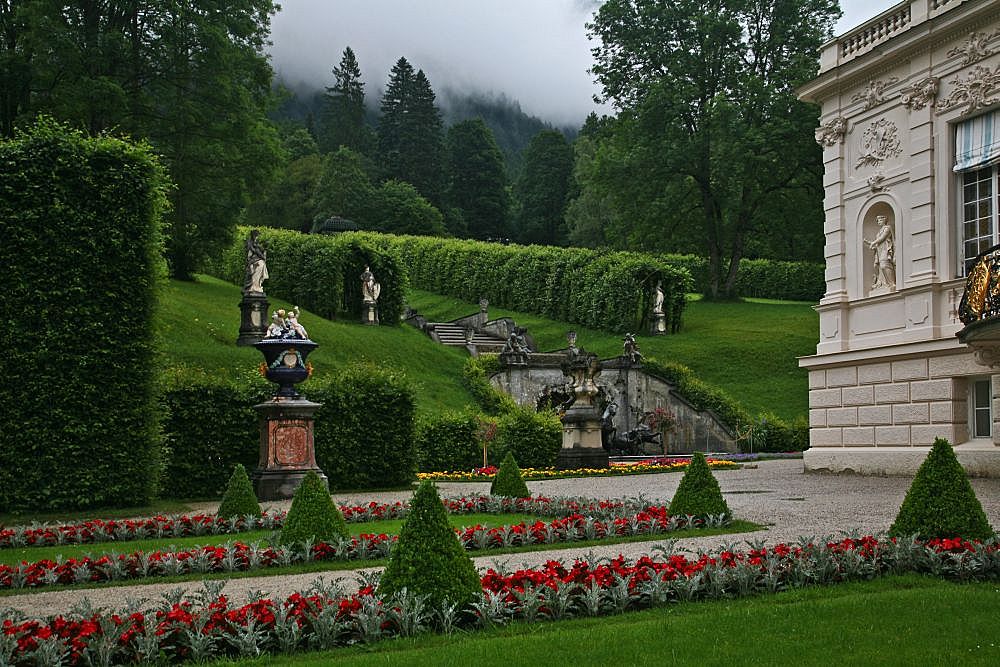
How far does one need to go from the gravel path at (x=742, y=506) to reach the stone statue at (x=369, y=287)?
802 inches

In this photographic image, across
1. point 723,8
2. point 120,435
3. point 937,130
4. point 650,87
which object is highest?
point 723,8

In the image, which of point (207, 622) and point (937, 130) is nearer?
point (207, 622)

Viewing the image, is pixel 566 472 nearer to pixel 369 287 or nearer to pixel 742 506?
pixel 742 506

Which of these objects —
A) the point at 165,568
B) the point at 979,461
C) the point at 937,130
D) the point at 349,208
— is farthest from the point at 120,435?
the point at 349,208

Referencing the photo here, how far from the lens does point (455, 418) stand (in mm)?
26875

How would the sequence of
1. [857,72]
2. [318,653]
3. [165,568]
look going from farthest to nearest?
[857,72] < [165,568] < [318,653]

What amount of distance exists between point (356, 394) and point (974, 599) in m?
15.5

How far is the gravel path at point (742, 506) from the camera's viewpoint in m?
8.88

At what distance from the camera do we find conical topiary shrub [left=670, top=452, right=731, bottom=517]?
477 inches

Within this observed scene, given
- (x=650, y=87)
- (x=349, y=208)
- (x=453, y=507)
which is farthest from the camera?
(x=349, y=208)

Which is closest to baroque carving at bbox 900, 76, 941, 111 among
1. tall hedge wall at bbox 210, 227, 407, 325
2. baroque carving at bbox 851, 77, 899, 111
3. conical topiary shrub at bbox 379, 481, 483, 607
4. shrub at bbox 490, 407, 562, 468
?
baroque carving at bbox 851, 77, 899, 111

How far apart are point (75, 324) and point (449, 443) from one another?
12162 mm

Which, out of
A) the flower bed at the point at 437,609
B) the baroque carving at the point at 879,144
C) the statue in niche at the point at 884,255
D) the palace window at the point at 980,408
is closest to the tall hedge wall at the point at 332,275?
the baroque carving at the point at 879,144

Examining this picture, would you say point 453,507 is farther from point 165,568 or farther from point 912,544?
point 912,544
